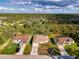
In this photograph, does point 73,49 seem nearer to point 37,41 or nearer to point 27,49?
point 37,41

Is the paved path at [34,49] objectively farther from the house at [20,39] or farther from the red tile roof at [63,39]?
the red tile roof at [63,39]

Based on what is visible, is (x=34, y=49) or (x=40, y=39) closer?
(x=34, y=49)

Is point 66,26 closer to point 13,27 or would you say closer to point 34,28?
point 34,28

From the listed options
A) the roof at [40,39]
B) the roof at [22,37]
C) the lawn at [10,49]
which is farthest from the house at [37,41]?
the lawn at [10,49]

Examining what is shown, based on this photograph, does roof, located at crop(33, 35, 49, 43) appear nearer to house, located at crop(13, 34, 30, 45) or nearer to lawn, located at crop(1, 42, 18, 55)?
house, located at crop(13, 34, 30, 45)

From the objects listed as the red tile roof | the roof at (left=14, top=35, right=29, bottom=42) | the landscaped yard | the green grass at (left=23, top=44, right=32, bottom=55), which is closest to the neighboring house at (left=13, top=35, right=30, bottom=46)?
the roof at (left=14, top=35, right=29, bottom=42)

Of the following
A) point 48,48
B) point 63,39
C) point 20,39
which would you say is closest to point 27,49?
point 20,39

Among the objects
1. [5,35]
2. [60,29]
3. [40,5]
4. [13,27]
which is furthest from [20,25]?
[60,29]
